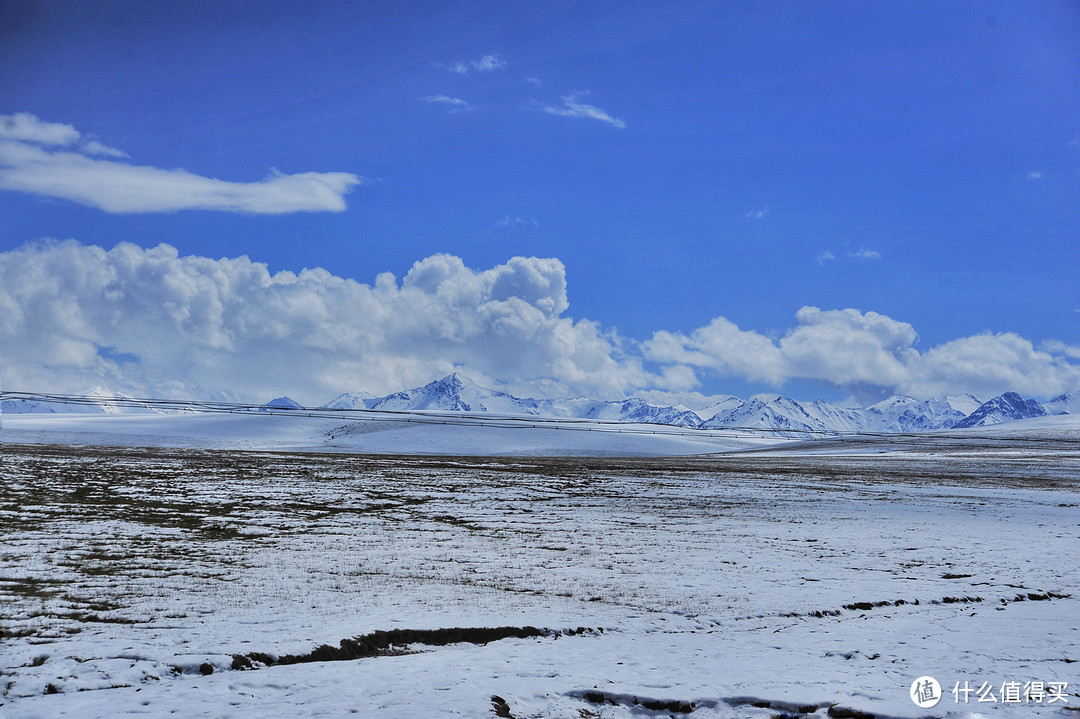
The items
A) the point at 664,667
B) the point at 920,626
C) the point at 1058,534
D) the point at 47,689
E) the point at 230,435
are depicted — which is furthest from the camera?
the point at 230,435

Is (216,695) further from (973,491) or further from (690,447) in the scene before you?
(690,447)

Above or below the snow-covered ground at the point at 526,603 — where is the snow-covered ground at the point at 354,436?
below

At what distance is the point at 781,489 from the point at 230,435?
213 ft

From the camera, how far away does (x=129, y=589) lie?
13109mm

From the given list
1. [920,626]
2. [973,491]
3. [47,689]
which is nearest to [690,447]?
[973,491]

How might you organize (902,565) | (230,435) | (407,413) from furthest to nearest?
(407,413)
(230,435)
(902,565)

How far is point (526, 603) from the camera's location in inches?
519

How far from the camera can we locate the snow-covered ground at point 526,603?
29.9 feet

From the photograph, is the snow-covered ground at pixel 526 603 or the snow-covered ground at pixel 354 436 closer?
the snow-covered ground at pixel 526 603

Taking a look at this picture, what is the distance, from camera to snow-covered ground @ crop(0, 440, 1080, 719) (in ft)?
29.9

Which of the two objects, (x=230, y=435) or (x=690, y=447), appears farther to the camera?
(x=690, y=447)

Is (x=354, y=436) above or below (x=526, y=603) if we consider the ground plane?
below

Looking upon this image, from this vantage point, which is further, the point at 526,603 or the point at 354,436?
the point at 354,436

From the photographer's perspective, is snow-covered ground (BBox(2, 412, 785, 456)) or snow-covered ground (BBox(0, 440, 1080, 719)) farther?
snow-covered ground (BBox(2, 412, 785, 456))
